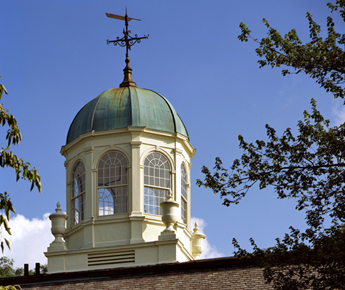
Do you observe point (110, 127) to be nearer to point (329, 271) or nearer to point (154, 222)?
point (154, 222)

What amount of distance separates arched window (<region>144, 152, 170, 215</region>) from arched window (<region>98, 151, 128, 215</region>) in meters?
0.72

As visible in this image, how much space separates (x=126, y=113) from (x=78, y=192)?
3.16 meters

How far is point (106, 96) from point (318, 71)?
562 inches

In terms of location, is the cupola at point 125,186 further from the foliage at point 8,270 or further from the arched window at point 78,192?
the foliage at point 8,270

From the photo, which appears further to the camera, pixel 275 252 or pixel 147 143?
pixel 147 143

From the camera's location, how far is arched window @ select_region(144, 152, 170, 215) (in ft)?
89.8

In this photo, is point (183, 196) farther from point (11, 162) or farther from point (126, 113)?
point (11, 162)

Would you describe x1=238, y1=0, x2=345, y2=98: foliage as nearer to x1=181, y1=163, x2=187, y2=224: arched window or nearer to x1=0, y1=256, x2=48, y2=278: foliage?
x1=181, y1=163, x2=187, y2=224: arched window

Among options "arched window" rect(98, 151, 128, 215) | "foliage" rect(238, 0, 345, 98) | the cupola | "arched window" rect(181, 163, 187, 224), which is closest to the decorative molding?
the cupola

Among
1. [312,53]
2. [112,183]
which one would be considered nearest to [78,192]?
[112,183]

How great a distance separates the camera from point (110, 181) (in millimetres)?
27641

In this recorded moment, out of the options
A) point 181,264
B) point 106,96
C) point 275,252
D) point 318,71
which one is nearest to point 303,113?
point 318,71

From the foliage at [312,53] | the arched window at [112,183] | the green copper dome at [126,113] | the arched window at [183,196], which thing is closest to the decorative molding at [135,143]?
the arched window at [112,183]

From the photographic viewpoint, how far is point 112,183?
90.6 feet
